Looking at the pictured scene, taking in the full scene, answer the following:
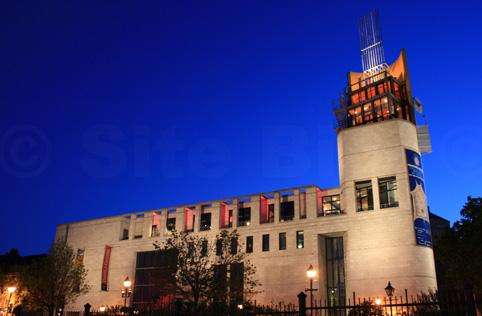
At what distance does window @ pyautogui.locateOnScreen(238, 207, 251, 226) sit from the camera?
6772 cm

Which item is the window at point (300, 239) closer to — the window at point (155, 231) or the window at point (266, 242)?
the window at point (266, 242)

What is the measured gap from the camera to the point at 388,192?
57562 mm

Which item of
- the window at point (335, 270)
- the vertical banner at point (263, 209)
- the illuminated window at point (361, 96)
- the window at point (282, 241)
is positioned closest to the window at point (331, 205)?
the window at point (335, 270)

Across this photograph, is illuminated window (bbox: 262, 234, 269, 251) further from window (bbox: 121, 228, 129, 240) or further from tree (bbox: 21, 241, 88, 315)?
window (bbox: 121, 228, 129, 240)

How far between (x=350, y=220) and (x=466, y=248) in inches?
641

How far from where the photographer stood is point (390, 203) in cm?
5700

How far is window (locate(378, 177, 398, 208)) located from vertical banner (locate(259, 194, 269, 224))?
1679 cm

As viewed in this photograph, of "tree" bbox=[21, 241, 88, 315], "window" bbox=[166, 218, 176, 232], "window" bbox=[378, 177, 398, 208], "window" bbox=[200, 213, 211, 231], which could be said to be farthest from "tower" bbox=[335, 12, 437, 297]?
"tree" bbox=[21, 241, 88, 315]

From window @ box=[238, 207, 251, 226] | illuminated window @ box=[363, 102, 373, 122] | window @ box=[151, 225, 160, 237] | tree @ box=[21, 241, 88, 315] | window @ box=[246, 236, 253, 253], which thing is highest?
illuminated window @ box=[363, 102, 373, 122]

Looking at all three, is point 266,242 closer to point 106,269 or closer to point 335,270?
point 335,270

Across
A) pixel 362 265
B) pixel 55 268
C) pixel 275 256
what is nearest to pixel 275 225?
pixel 275 256

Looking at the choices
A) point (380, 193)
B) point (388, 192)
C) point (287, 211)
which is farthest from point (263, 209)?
point (388, 192)

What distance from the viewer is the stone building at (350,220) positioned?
55062 mm

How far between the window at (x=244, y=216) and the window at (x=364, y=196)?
16304mm
